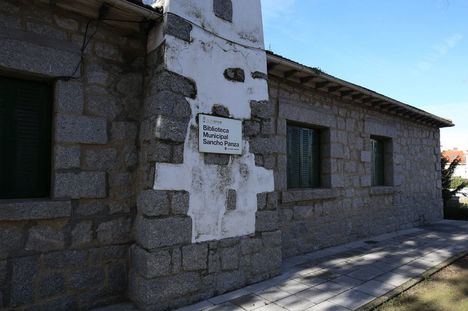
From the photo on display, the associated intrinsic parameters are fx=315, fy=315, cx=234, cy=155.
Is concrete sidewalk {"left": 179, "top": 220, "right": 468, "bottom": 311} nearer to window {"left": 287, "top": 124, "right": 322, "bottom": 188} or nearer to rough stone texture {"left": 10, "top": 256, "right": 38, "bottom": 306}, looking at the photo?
window {"left": 287, "top": 124, "right": 322, "bottom": 188}

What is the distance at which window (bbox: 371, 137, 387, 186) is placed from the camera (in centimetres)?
711

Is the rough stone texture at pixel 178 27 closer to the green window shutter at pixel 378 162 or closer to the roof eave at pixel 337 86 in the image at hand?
the roof eave at pixel 337 86

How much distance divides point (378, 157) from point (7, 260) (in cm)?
711

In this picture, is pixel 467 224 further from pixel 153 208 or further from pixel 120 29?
pixel 120 29

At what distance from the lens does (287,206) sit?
4.90 meters

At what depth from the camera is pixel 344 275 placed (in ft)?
13.2

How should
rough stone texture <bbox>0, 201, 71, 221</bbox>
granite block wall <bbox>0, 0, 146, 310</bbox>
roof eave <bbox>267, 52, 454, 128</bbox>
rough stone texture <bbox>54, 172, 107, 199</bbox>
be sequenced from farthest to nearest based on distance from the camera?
1. roof eave <bbox>267, 52, 454, 128</bbox>
2. rough stone texture <bbox>54, 172, 107, 199</bbox>
3. granite block wall <bbox>0, 0, 146, 310</bbox>
4. rough stone texture <bbox>0, 201, 71, 221</bbox>

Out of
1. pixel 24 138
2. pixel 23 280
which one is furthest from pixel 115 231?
pixel 24 138

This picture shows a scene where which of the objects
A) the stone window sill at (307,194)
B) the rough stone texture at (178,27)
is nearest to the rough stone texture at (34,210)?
the rough stone texture at (178,27)

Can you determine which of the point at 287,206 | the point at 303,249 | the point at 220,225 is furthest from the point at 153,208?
the point at 303,249

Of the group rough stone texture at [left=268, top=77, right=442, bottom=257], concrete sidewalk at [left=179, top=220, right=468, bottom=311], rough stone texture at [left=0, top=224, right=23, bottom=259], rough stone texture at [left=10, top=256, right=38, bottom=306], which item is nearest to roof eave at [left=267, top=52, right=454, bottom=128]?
rough stone texture at [left=268, top=77, right=442, bottom=257]

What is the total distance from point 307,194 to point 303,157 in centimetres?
71

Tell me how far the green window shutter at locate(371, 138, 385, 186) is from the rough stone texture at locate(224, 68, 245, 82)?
178 inches

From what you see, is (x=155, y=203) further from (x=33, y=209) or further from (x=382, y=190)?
(x=382, y=190)
